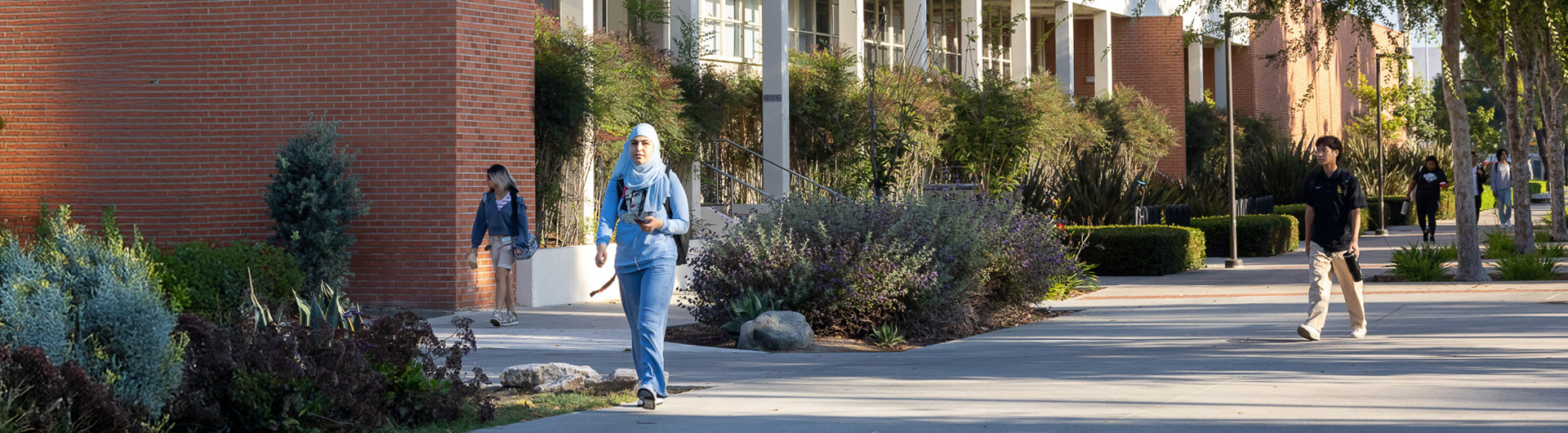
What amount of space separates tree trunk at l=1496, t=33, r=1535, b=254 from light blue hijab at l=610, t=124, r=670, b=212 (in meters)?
13.7

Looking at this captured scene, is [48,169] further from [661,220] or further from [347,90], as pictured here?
[661,220]

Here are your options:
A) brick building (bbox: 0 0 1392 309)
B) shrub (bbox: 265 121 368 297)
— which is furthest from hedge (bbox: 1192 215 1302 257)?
shrub (bbox: 265 121 368 297)

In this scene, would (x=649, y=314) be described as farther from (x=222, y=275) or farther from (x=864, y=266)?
(x=222, y=275)

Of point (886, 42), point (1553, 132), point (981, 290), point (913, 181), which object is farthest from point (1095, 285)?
point (886, 42)

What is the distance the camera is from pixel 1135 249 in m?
18.8

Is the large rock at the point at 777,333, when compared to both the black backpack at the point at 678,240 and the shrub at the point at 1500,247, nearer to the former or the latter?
Answer: the black backpack at the point at 678,240

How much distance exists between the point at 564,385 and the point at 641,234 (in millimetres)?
1075

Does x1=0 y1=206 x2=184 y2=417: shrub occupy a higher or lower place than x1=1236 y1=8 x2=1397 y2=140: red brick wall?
lower

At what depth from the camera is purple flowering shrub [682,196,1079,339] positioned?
11.1m

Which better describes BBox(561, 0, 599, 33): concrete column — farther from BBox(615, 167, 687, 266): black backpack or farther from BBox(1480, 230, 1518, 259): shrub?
BBox(1480, 230, 1518, 259): shrub

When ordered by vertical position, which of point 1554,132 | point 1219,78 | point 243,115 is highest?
point 1219,78

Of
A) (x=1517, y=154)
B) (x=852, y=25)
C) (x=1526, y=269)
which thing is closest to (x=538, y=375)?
(x=1526, y=269)

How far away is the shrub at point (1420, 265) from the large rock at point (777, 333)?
338 inches

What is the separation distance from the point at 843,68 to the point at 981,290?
33.6 ft
